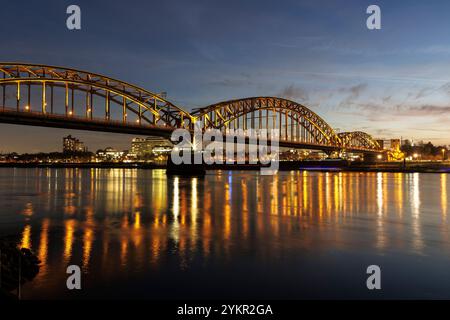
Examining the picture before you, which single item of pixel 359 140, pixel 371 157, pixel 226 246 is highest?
pixel 359 140

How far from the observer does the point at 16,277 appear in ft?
27.1

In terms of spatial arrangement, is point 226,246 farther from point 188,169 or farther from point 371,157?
point 371,157

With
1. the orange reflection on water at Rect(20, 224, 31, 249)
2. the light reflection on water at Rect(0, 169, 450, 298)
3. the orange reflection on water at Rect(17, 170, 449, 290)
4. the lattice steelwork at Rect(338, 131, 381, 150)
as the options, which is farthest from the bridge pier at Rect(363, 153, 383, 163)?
the orange reflection on water at Rect(20, 224, 31, 249)

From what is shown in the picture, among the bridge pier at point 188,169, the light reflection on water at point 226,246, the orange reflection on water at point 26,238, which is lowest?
the light reflection on water at point 226,246

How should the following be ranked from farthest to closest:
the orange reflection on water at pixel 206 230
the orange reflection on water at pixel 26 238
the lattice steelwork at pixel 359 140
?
the lattice steelwork at pixel 359 140
the orange reflection on water at pixel 26 238
the orange reflection on water at pixel 206 230

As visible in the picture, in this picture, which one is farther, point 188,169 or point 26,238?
point 188,169

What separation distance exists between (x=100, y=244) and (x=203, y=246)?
118 inches

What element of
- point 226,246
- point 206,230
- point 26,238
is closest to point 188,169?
point 206,230

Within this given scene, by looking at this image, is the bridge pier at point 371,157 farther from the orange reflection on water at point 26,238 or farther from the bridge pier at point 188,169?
the orange reflection on water at point 26,238

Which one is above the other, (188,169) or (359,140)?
(359,140)

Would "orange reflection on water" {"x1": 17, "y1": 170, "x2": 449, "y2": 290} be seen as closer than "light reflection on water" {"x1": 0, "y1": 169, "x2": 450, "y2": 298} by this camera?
No

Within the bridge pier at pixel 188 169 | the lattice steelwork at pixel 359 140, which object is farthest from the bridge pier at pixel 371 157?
the bridge pier at pixel 188 169

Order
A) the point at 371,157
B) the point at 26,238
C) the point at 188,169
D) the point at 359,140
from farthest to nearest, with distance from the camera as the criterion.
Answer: the point at 359,140 < the point at 371,157 < the point at 188,169 < the point at 26,238

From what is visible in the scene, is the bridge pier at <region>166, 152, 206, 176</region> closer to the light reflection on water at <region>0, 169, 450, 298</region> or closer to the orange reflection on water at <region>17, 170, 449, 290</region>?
the orange reflection on water at <region>17, 170, 449, 290</region>
